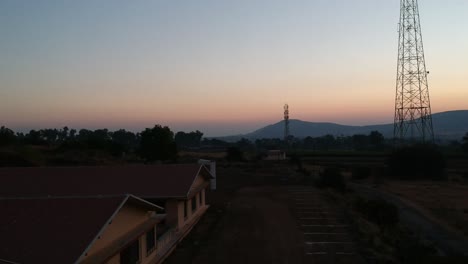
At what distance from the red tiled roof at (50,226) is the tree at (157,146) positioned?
127 ft

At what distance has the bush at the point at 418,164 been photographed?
6203cm

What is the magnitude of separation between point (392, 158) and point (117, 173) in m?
50.3

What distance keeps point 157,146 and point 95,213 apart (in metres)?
39.6

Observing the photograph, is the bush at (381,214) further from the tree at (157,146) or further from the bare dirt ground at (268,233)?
the tree at (157,146)

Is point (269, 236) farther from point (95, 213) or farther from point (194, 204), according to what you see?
point (95, 213)

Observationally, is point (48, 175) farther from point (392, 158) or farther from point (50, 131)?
point (50, 131)

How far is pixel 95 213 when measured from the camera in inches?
415

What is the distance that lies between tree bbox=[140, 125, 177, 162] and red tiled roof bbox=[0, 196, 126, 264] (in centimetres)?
3864

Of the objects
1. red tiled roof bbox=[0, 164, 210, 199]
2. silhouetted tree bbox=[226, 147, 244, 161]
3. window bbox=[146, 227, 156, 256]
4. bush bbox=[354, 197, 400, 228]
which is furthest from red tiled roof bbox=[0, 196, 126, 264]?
silhouetted tree bbox=[226, 147, 244, 161]

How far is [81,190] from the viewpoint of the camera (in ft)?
63.9

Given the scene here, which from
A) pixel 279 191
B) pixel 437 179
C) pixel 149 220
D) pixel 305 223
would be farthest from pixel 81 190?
pixel 437 179

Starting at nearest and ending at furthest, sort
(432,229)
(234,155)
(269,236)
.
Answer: (269,236) < (432,229) < (234,155)

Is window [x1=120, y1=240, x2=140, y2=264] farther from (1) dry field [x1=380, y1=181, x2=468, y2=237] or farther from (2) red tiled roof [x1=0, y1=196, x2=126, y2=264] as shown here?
(1) dry field [x1=380, y1=181, x2=468, y2=237]

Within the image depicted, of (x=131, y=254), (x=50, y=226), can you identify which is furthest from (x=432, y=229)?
(x=50, y=226)
